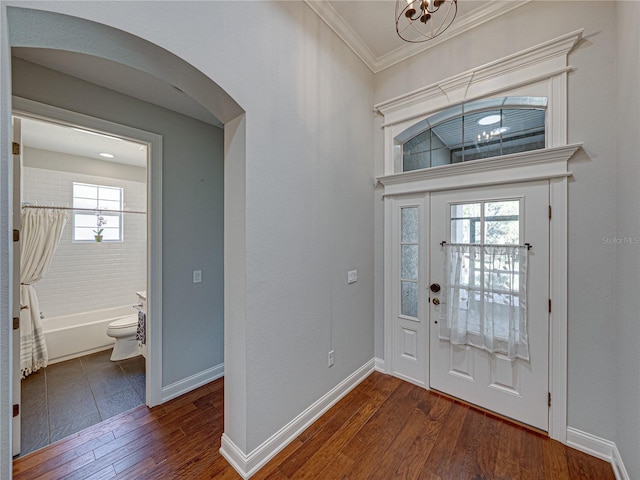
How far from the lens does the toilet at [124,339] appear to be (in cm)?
323

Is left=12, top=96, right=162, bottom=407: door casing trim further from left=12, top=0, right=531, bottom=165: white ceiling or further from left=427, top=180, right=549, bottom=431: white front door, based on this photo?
left=427, top=180, right=549, bottom=431: white front door

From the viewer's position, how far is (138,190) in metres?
4.63

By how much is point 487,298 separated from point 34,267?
5131 millimetres

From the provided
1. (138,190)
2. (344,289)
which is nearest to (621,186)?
(344,289)

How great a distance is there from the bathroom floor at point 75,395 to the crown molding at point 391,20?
3798 millimetres

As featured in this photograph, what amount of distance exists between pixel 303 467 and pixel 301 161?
2.09m

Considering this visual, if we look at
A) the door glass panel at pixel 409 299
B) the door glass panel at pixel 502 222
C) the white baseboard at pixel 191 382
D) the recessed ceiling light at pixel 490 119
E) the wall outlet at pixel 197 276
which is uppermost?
the recessed ceiling light at pixel 490 119

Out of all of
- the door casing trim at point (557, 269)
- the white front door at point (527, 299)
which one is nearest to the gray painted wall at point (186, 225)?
the white front door at point (527, 299)

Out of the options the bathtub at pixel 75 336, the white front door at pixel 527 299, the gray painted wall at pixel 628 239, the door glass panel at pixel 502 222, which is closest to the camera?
the gray painted wall at pixel 628 239

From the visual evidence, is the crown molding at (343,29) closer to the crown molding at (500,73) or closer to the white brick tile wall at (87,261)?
the crown molding at (500,73)

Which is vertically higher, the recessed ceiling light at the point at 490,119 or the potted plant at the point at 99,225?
the recessed ceiling light at the point at 490,119

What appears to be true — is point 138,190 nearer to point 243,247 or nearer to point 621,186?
point 243,247

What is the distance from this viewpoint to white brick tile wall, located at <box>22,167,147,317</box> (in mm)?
3707

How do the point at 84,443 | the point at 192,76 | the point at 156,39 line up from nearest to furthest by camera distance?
the point at 156,39 < the point at 192,76 < the point at 84,443
